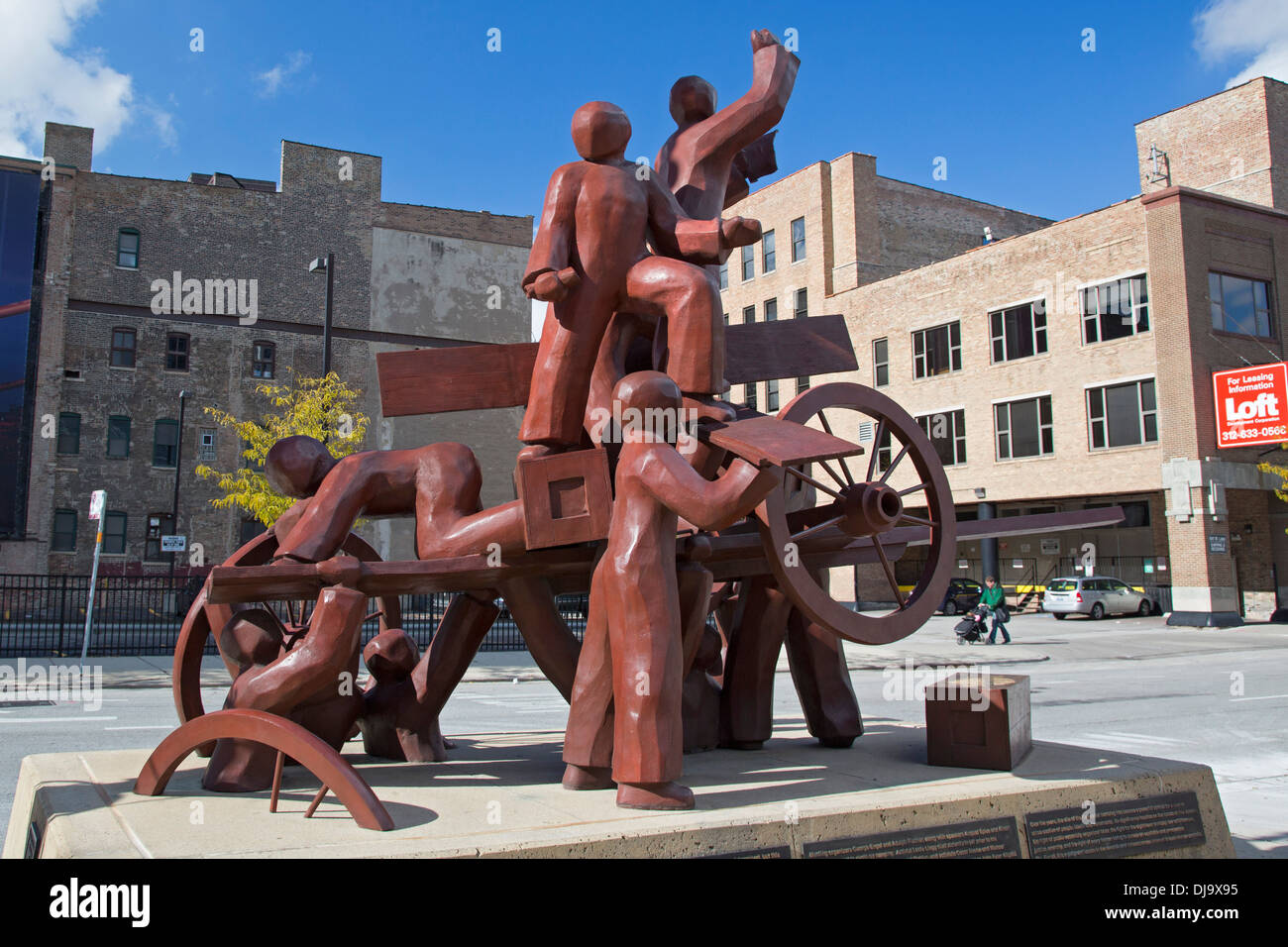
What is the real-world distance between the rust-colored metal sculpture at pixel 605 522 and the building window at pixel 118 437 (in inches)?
1330

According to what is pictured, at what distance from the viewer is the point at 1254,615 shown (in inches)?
1313

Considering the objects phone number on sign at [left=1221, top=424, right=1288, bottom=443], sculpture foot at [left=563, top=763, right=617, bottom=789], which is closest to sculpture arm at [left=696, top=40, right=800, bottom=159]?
sculpture foot at [left=563, top=763, right=617, bottom=789]

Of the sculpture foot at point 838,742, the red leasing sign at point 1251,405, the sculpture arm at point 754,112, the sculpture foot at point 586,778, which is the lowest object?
→ the sculpture foot at point 838,742

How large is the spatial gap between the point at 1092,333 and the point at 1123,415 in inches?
111

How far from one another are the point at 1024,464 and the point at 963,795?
31.7 m

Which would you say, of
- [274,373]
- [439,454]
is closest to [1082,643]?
[439,454]

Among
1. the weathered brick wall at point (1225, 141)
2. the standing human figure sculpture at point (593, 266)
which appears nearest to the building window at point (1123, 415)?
the weathered brick wall at point (1225, 141)

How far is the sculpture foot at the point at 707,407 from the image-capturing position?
5129 millimetres

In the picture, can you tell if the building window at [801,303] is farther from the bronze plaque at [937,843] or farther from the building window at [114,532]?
the bronze plaque at [937,843]

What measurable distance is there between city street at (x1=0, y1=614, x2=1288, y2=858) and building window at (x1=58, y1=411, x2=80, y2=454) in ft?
64.8

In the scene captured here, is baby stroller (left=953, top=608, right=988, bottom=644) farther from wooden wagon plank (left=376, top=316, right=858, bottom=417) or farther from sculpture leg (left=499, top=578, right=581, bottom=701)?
wooden wagon plank (left=376, top=316, right=858, bottom=417)

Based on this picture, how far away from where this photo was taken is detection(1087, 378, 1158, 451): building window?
1216 inches

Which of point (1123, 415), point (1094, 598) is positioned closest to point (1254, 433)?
point (1123, 415)

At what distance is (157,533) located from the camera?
3625 cm
